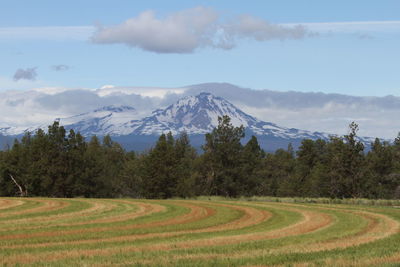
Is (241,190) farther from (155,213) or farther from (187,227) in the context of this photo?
(187,227)

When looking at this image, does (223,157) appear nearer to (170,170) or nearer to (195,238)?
(170,170)

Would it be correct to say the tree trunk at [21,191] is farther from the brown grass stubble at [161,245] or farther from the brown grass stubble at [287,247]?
the brown grass stubble at [287,247]

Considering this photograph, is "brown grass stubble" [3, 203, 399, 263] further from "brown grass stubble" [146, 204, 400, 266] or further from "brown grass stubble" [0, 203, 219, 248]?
"brown grass stubble" [0, 203, 219, 248]

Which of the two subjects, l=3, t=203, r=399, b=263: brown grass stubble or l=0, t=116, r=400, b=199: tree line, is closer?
l=3, t=203, r=399, b=263: brown grass stubble

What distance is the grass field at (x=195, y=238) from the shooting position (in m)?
15.3

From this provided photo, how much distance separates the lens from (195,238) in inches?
806

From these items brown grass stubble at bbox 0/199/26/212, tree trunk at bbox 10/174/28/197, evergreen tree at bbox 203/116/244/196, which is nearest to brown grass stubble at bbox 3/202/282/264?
brown grass stubble at bbox 0/199/26/212

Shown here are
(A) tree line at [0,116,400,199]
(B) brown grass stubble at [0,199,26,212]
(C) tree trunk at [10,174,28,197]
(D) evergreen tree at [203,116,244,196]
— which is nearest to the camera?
(B) brown grass stubble at [0,199,26,212]

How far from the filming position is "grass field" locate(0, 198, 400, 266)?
1529 centimetres

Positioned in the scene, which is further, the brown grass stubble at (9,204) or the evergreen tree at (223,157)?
the evergreen tree at (223,157)

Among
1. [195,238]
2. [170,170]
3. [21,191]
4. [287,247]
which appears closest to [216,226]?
[195,238]

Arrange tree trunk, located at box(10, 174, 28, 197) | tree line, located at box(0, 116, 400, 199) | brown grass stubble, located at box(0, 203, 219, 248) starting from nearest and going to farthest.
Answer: brown grass stubble, located at box(0, 203, 219, 248) < tree line, located at box(0, 116, 400, 199) < tree trunk, located at box(10, 174, 28, 197)

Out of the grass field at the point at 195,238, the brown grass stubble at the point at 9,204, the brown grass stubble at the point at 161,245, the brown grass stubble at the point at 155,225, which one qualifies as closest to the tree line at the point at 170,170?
the brown grass stubble at the point at 9,204

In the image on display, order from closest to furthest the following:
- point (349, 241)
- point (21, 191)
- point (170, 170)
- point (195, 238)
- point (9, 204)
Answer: point (349, 241)
point (195, 238)
point (9, 204)
point (170, 170)
point (21, 191)
